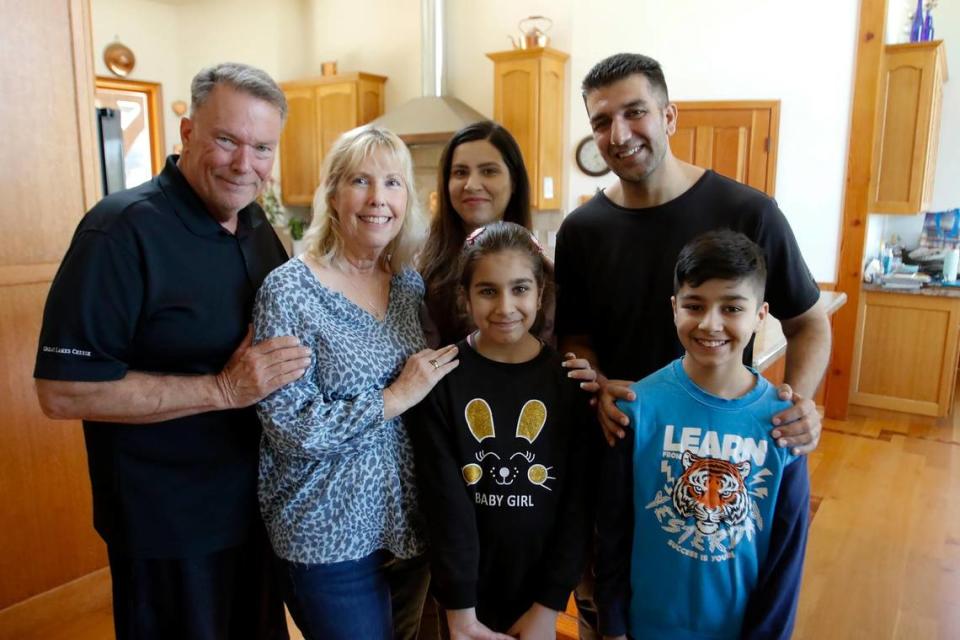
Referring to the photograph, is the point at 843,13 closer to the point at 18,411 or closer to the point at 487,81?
the point at 487,81

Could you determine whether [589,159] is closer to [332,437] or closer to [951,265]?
[951,265]

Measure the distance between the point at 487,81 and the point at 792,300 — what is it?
4762mm

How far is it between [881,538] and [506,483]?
271 centimetres

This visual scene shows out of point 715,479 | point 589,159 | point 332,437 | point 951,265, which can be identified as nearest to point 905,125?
point 951,265

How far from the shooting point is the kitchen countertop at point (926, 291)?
4562mm

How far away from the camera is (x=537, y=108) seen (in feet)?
17.0

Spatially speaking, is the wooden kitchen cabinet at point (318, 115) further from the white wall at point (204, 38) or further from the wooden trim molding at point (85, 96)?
the wooden trim molding at point (85, 96)

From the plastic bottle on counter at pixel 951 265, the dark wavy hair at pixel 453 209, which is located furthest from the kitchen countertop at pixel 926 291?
the dark wavy hair at pixel 453 209

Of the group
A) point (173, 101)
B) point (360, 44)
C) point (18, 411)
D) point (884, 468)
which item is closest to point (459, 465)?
point (18, 411)

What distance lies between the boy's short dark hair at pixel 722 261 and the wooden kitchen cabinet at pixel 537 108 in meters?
3.93

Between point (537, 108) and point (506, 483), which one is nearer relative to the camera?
point (506, 483)

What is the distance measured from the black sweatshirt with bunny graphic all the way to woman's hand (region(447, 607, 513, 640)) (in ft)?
0.07

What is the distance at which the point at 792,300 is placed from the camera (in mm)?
1538

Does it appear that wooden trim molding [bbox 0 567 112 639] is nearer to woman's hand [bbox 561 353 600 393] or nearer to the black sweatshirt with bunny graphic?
the black sweatshirt with bunny graphic
